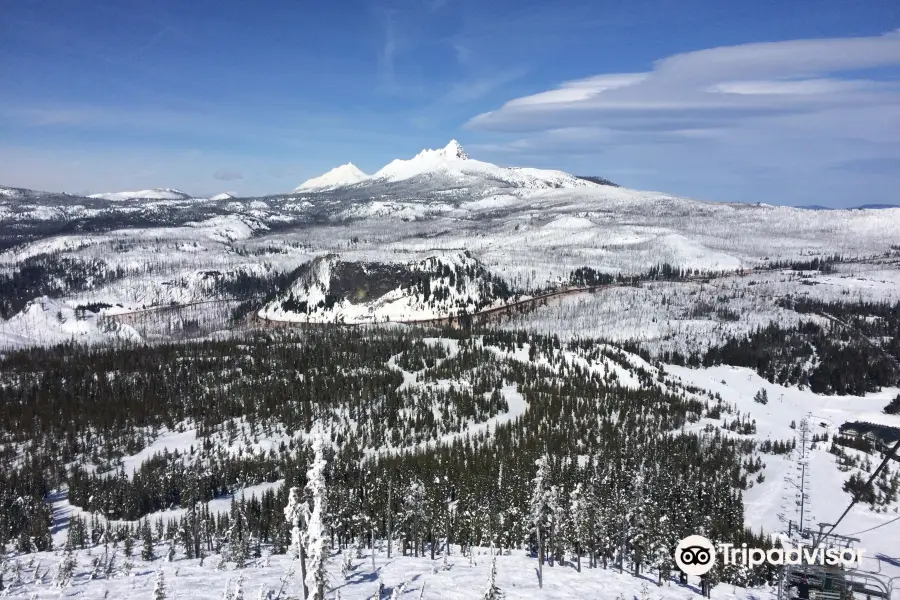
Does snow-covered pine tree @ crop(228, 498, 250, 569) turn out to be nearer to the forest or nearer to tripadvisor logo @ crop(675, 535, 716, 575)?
the forest

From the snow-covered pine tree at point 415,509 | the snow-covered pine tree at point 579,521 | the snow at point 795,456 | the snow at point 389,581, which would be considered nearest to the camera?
the snow at point 389,581

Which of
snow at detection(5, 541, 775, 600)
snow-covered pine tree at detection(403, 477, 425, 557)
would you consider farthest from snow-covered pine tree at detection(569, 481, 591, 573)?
snow-covered pine tree at detection(403, 477, 425, 557)

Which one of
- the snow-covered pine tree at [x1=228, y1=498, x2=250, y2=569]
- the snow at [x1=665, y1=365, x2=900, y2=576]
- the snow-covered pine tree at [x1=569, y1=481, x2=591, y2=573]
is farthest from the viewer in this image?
the snow at [x1=665, y1=365, x2=900, y2=576]

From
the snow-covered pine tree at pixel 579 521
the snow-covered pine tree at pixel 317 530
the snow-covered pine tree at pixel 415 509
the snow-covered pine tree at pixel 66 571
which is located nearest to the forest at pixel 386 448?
the snow-covered pine tree at pixel 579 521

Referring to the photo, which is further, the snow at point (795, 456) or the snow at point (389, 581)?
the snow at point (795, 456)

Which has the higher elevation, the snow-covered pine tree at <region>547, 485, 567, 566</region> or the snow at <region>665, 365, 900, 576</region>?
the snow-covered pine tree at <region>547, 485, 567, 566</region>

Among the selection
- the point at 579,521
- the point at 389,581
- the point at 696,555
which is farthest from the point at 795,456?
the point at 389,581

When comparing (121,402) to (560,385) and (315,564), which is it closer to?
(560,385)

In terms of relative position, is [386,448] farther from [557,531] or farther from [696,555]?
[696,555]

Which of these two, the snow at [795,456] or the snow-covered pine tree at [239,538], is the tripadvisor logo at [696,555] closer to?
the snow at [795,456]

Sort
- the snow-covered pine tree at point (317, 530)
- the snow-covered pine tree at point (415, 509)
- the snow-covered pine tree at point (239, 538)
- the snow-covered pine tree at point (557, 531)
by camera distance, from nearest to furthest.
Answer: the snow-covered pine tree at point (317, 530), the snow-covered pine tree at point (557, 531), the snow-covered pine tree at point (239, 538), the snow-covered pine tree at point (415, 509)
